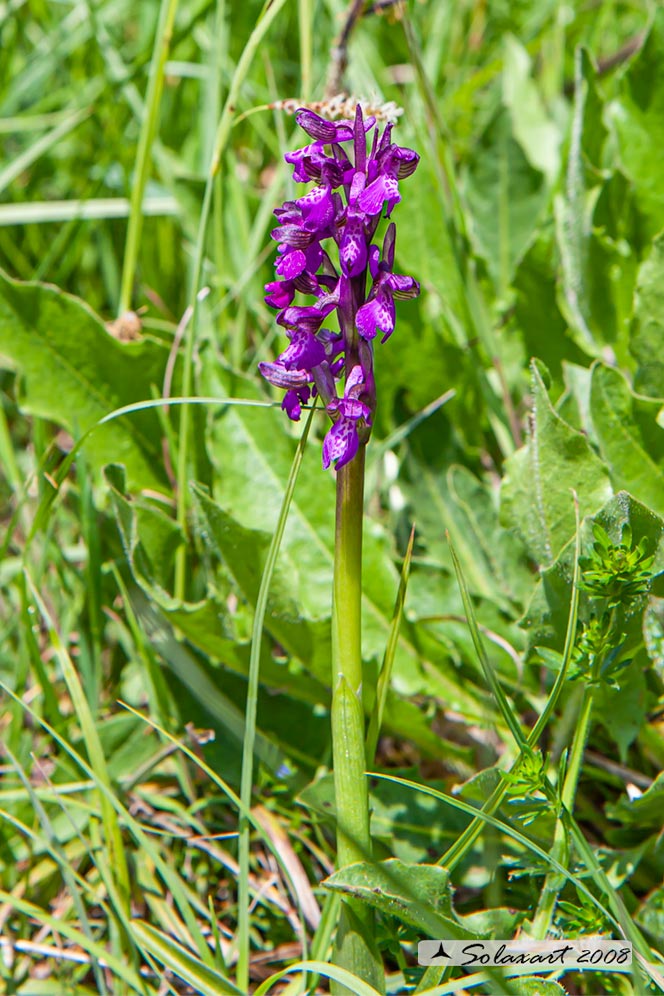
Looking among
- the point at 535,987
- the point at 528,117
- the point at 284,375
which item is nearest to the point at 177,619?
the point at 284,375

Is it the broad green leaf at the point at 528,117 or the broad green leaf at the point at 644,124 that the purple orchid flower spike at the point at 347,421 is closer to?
the broad green leaf at the point at 644,124

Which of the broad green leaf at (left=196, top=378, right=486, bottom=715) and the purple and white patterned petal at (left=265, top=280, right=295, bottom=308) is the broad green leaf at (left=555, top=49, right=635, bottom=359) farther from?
the purple and white patterned petal at (left=265, top=280, right=295, bottom=308)

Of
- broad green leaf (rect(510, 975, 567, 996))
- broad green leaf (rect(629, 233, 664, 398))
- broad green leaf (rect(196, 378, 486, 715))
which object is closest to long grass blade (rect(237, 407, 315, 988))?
broad green leaf (rect(510, 975, 567, 996))

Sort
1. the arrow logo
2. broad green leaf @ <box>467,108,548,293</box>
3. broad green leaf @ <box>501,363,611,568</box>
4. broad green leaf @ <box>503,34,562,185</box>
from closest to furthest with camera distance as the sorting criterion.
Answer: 1. the arrow logo
2. broad green leaf @ <box>501,363,611,568</box>
3. broad green leaf @ <box>467,108,548,293</box>
4. broad green leaf @ <box>503,34,562,185</box>

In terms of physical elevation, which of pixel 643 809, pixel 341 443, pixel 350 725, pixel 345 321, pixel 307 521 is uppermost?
pixel 345 321

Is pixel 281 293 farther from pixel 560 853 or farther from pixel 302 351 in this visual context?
pixel 560 853

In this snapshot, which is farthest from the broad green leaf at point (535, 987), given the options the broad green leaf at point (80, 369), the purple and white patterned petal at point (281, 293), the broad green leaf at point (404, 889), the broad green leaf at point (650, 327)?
the broad green leaf at point (80, 369)

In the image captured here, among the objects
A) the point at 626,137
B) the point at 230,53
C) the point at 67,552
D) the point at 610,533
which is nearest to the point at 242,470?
the point at 67,552
